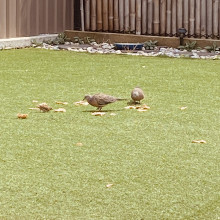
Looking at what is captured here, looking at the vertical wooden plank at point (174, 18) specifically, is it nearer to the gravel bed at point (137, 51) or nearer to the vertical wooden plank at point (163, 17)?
the vertical wooden plank at point (163, 17)

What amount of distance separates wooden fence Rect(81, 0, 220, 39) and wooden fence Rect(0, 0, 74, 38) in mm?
436

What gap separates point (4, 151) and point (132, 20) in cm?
946

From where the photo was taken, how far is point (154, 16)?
571 inches

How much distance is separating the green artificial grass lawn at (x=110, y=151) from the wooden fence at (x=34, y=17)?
3.72 meters

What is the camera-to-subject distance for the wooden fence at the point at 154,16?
1406 centimetres

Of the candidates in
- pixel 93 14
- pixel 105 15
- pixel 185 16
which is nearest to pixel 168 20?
pixel 185 16

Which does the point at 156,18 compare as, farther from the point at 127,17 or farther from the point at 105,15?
the point at 105,15

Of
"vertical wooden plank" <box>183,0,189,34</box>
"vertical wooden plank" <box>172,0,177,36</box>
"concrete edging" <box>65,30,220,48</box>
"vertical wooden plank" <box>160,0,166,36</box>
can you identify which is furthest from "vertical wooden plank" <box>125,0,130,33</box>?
"vertical wooden plank" <box>183,0,189,34</box>

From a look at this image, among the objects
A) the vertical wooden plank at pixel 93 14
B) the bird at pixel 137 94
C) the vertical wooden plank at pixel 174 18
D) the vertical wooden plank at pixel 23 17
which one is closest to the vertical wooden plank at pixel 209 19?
A: the vertical wooden plank at pixel 174 18

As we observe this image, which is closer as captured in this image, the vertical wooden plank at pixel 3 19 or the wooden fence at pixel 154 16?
the vertical wooden plank at pixel 3 19

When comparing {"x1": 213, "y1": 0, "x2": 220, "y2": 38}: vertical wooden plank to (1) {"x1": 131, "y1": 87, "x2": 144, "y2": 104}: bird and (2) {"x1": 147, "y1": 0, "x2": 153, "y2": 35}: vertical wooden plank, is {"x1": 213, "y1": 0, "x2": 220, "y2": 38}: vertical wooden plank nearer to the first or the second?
(2) {"x1": 147, "y1": 0, "x2": 153, "y2": 35}: vertical wooden plank

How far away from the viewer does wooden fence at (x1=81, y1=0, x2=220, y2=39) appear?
1406 centimetres

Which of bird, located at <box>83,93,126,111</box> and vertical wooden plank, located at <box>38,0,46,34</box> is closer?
bird, located at <box>83,93,126,111</box>

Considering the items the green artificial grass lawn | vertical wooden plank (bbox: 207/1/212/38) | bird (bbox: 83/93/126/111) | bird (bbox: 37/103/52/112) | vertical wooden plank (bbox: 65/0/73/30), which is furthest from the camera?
vertical wooden plank (bbox: 65/0/73/30)
